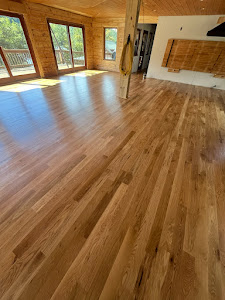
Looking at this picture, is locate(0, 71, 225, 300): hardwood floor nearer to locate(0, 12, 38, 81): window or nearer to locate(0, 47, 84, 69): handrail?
locate(0, 12, 38, 81): window

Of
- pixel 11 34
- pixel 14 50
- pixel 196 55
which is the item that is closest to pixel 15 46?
pixel 14 50

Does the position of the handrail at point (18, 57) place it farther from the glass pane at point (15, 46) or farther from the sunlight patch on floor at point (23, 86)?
the sunlight patch on floor at point (23, 86)

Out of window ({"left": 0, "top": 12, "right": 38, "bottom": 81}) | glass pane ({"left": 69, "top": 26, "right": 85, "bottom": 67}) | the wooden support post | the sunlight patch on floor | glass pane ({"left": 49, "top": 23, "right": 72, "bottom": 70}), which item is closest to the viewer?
the wooden support post

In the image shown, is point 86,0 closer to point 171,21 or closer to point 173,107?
point 171,21

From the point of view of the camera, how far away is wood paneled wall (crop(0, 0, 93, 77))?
4.23 meters

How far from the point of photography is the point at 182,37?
5469 millimetres

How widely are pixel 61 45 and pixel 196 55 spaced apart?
6.09 m

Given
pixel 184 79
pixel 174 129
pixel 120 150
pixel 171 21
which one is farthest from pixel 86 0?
pixel 120 150

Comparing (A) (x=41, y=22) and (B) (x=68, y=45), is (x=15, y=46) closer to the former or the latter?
(A) (x=41, y=22)

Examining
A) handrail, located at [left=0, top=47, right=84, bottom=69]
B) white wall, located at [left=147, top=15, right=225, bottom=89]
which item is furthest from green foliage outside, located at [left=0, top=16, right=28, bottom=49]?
white wall, located at [left=147, top=15, right=225, bottom=89]

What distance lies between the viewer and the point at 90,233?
112cm

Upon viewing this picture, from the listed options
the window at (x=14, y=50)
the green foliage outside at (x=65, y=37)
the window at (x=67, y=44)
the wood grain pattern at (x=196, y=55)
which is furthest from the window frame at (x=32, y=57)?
the wood grain pattern at (x=196, y=55)

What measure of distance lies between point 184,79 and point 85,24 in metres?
5.71

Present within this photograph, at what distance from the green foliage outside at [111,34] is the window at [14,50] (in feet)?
13.8
